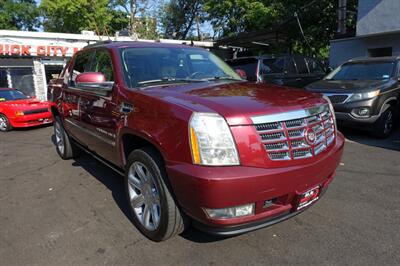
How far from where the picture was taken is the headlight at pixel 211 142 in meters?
2.45

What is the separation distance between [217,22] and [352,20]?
12291 millimetres

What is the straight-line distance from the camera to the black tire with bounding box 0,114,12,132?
9.84m

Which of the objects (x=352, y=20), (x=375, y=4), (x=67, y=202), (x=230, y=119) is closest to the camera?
(x=230, y=119)

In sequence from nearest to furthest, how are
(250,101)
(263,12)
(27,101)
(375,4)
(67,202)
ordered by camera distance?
1. (250,101)
2. (67,202)
3. (27,101)
4. (375,4)
5. (263,12)

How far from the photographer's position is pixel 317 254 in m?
2.84

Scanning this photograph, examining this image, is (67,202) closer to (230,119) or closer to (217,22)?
(230,119)

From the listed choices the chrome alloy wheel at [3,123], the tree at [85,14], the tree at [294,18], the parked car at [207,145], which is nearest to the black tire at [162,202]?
the parked car at [207,145]

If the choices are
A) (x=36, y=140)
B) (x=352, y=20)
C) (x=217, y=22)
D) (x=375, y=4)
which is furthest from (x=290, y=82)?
(x=217, y=22)

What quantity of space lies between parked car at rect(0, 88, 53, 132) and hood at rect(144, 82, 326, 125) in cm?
791

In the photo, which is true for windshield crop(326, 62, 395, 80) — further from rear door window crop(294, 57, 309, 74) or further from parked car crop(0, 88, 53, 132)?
parked car crop(0, 88, 53, 132)

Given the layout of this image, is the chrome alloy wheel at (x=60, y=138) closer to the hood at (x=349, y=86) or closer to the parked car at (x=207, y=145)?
the parked car at (x=207, y=145)

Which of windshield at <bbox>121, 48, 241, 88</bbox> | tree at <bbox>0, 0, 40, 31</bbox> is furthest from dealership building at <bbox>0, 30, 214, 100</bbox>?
tree at <bbox>0, 0, 40, 31</bbox>

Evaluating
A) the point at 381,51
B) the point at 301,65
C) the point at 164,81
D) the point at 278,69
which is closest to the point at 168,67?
the point at 164,81

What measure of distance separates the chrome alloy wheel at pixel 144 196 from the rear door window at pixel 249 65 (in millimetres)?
6104
